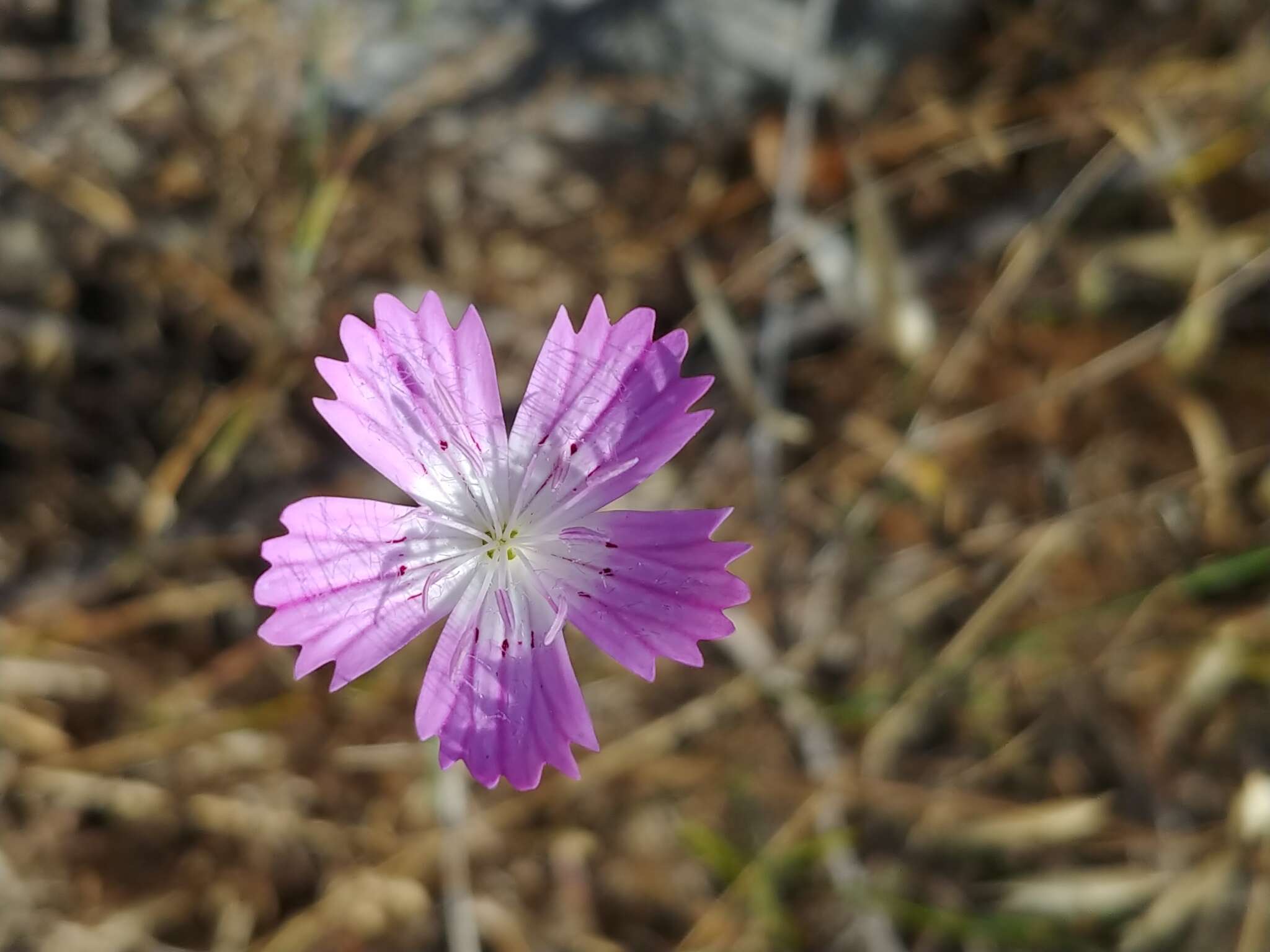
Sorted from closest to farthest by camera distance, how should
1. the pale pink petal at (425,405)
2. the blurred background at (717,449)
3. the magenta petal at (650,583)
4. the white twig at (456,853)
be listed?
the magenta petal at (650,583) → the pale pink petal at (425,405) → the white twig at (456,853) → the blurred background at (717,449)

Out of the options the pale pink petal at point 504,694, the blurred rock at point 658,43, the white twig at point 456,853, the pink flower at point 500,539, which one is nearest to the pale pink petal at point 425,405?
the pink flower at point 500,539

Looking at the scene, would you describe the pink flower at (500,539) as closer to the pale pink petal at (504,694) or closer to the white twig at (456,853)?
the pale pink petal at (504,694)

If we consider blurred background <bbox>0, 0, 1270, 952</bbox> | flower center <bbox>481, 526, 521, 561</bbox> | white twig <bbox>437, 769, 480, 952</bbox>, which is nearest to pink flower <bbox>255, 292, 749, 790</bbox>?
flower center <bbox>481, 526, 521, 561</bbox>

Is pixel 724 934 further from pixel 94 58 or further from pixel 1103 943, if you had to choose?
pixel 94 58

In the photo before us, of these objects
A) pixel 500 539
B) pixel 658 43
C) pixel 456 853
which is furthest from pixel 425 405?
pixel 658 43

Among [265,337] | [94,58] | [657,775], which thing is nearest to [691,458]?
[657,775]

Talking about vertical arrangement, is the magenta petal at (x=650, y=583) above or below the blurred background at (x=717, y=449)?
below

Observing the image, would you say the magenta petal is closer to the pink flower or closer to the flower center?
the pink flower
